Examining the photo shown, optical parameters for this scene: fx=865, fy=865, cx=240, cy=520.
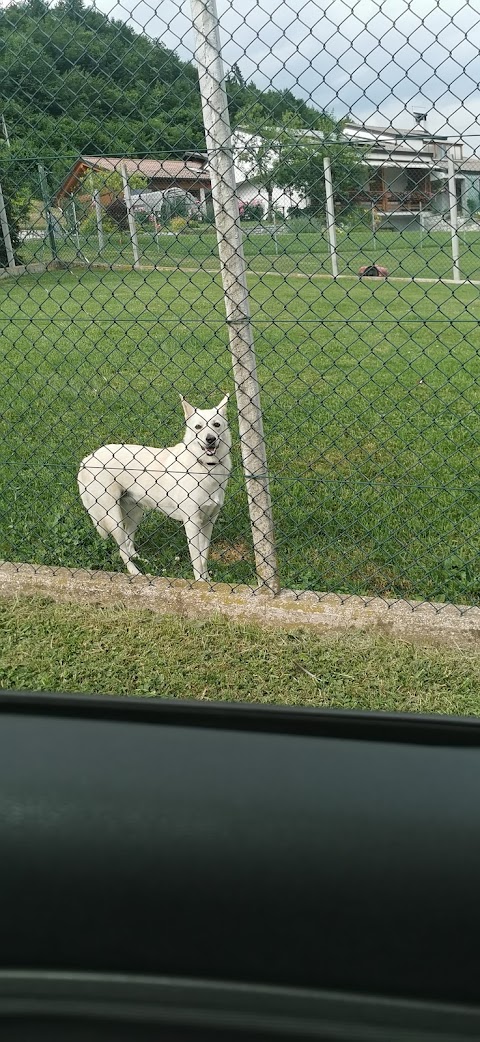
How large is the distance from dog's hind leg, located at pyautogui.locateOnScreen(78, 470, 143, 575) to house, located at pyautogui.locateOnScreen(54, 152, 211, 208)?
138cm

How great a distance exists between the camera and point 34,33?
363cm

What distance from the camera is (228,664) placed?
11.1ft

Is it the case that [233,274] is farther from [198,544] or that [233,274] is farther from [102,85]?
[198,544]

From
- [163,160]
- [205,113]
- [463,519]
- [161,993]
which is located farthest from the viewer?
[463,519]

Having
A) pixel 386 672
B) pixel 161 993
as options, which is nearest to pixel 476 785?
pixel 161 993

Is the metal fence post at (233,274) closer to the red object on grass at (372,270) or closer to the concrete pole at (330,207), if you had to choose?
the concrete pole at (330,207)

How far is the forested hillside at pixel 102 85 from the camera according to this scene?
11.0 feet

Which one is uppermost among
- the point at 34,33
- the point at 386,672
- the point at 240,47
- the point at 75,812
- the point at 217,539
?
the point at 34,33

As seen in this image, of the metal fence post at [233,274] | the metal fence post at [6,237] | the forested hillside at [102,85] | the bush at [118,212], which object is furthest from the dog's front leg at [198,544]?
the metal fence post at [6,237]

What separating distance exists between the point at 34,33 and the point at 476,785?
12.6ft

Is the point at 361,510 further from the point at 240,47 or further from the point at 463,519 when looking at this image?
the point at 240,47

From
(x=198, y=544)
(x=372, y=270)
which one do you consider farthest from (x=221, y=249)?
(x=372, y=270)

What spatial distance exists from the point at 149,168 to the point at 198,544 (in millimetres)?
1742

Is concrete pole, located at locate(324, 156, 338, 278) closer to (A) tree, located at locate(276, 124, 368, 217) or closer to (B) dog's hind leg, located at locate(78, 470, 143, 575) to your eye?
(A) tree, located at locate(276, 124, 368, 217)
